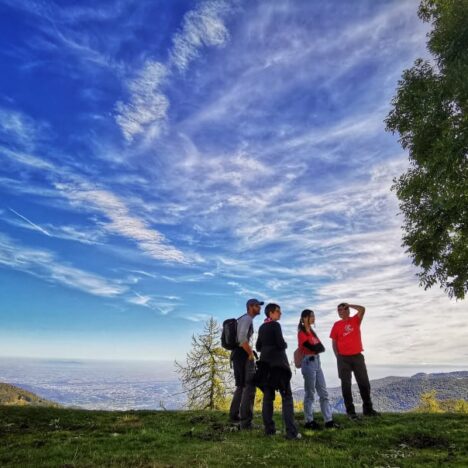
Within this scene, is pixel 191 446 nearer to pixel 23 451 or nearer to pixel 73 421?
pixel 23 451

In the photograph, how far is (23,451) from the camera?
8812mm

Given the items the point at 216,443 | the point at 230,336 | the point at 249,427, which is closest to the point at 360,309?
the point at 230,336

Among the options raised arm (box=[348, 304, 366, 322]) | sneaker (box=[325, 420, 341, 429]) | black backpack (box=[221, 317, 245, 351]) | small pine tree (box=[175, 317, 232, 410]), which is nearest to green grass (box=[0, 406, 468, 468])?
sneaker (box=[325, 420, 341, 429])

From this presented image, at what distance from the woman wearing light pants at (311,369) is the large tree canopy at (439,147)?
729 cm

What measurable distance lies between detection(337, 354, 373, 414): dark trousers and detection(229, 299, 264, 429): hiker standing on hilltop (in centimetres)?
341

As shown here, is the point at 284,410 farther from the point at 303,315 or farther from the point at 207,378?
the point at 207,378

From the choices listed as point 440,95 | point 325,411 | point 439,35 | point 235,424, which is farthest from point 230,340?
point 439,35

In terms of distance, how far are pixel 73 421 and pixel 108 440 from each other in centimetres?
433

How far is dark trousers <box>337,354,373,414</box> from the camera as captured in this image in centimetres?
1262

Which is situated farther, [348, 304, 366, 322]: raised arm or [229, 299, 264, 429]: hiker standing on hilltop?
[348, 304, 366, 322]: raised arm

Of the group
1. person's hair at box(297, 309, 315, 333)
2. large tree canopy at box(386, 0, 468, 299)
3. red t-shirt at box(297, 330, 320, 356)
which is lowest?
red t-shirt at box(297, 330, 320, 356)

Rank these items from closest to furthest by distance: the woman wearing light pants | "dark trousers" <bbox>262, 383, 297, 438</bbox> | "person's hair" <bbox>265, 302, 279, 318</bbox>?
"dark trousers" <bbox>262, 383, 297, 438</bbox> → "person's hair" <bbox>265, 302, 279, 318</bbox> → the woman wearing light pants

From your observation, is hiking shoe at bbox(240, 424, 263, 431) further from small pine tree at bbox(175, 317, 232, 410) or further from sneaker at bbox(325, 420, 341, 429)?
small pine tree at bbox(175, 317, 232, 410)

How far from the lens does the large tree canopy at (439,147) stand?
13711 millimetres
